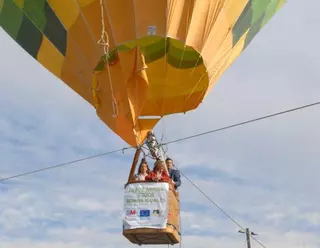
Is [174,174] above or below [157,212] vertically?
above

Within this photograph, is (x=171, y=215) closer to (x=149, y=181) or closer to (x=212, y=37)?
(x=149, y=181)

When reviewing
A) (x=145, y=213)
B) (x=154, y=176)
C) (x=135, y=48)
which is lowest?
(x=145, y=213)

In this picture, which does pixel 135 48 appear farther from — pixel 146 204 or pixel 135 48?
pixel 146 204

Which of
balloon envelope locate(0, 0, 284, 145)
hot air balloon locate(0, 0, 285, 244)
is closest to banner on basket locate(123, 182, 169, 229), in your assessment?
hot air balloon locate(0, 0, 285, 244)

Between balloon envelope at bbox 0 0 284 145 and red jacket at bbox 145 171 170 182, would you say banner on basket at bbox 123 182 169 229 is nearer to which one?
red jacket at bbox 145 171 170 182

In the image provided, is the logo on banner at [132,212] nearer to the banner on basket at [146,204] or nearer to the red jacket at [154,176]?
the banner on basket at [146,204]

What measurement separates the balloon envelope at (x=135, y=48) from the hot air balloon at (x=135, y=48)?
0.04ft

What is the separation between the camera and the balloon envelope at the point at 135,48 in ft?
24.7

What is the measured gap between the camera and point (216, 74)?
8367mm

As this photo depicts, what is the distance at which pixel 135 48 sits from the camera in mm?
7629

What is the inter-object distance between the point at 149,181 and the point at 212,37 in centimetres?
181

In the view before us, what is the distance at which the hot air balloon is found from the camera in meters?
7.54

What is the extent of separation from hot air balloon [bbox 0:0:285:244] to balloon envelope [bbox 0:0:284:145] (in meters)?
0.01

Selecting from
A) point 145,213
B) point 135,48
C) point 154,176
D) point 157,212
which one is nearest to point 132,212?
point 145,213
